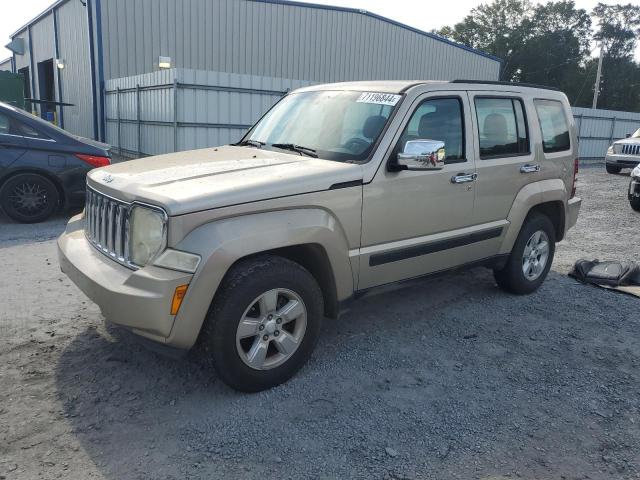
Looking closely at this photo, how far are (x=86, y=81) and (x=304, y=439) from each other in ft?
60.2

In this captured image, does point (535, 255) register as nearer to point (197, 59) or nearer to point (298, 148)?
point (298, 148)

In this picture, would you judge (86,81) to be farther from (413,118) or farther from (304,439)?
(304,439)

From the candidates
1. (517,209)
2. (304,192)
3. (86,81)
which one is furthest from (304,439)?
(86,81)

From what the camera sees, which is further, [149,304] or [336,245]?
[336,245]

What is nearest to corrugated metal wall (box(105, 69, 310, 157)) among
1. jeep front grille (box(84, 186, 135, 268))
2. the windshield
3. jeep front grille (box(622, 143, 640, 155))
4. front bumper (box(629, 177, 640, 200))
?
front bumper (box(629, 177, 640, 200))

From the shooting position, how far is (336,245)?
3496 mm

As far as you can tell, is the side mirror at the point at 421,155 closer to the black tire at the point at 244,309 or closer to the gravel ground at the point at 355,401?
the black tire at the point at 244,309

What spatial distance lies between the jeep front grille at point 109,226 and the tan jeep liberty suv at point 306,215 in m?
0.01

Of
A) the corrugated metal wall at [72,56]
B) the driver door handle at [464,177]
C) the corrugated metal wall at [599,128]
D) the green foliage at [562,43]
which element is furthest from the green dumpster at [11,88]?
the green foliage at [562,43]

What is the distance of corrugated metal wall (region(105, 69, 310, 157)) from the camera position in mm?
12406

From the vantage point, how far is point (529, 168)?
4.87m

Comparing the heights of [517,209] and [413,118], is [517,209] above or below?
below

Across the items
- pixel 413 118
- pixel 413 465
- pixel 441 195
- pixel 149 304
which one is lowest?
pixel 413 465

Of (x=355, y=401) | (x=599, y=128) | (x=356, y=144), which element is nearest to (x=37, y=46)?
(x=599, y=128)
